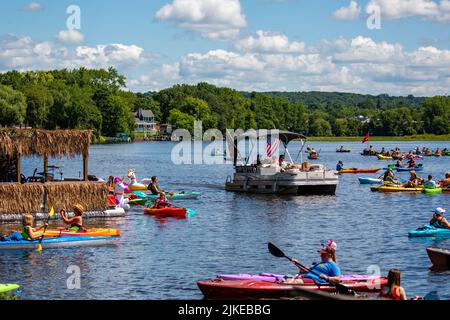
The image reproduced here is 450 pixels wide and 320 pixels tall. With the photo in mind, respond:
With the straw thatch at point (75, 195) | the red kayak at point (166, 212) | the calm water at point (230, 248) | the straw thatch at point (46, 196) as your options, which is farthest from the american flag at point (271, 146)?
the straw thatch at point (46, 196)

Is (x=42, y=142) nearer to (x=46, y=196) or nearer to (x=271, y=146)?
(x=46, y=196)

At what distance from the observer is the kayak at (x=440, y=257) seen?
92.6ft

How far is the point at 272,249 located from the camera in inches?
987

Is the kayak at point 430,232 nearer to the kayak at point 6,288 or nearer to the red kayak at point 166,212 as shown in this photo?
Result: the red kayak at point 166,212

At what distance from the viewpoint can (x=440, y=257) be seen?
93.0 ft

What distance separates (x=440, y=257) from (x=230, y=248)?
29.6 feet

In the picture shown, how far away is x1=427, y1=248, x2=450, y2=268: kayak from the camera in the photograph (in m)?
28.2

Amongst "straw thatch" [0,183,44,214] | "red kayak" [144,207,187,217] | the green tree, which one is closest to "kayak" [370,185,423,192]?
"red kayak" [144,207,187,217]

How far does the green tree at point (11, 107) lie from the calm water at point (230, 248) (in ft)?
241

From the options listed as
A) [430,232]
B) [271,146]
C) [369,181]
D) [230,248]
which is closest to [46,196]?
[230,248]

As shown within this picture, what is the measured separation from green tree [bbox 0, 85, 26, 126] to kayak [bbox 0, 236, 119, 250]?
9275cm
